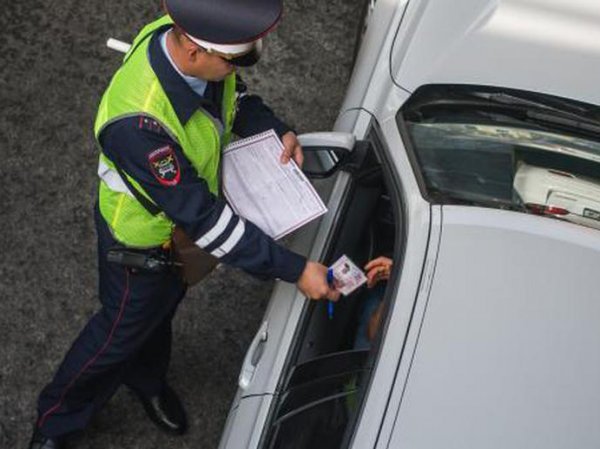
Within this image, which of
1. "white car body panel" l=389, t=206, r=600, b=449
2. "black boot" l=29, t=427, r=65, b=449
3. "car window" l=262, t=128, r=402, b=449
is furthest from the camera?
"black boot" l=29, t=427, r=65, b=449

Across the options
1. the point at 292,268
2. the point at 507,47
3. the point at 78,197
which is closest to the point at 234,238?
the point at 292,268

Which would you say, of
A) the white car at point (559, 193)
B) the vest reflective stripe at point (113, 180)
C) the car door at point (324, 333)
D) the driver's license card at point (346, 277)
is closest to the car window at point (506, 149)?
the white car at point (559, 193)

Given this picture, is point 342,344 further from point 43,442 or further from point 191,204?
point 43,442

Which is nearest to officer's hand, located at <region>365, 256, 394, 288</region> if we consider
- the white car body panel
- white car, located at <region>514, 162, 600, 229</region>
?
the white car body panel

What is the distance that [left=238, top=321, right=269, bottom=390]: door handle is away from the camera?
2697mm

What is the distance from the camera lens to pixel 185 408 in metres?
3.68

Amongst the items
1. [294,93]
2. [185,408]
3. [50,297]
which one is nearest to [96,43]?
[294,93]

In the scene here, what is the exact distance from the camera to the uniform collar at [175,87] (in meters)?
2.43

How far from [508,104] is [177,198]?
1.10m

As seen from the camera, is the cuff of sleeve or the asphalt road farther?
the asphalt road

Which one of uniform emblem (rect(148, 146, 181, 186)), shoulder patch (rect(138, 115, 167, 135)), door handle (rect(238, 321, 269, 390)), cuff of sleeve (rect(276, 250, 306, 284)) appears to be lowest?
door handle (rect(238, 321, 269, 390))

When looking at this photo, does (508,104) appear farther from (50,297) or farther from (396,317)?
(50,297)

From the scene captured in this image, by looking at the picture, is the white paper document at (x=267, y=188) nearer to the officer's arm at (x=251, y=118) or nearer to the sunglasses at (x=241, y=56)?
the officer's arm at (x=251, y=118)

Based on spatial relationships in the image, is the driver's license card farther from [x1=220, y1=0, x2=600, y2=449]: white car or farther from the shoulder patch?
the shoulder patch
